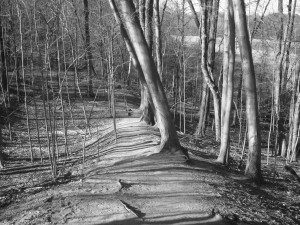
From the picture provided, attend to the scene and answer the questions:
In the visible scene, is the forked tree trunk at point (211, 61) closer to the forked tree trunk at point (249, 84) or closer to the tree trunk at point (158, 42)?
the tree trunk at point (158, 42)

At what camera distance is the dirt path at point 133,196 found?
5762 mm

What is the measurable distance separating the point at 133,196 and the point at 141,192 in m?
0.28

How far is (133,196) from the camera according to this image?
6598 mm

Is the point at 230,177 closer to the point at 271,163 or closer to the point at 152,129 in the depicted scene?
the point at 152,129

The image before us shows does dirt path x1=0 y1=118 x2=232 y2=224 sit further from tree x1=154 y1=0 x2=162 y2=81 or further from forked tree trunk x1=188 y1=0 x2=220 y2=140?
tree x1=154 y1=0 x2=162 y2=81

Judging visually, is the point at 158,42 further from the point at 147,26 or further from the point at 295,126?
the point at 295,126

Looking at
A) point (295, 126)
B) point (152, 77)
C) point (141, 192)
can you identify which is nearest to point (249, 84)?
point (152, 77)

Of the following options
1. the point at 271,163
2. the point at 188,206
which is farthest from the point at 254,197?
the point at 271,163

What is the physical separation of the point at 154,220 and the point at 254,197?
287 centimetres

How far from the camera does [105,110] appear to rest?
2005 centimetres

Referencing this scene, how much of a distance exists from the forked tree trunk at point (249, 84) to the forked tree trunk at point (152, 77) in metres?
1.76

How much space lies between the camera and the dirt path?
5.76 metres

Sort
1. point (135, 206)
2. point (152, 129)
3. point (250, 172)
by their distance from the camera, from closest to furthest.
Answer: point (135, 206) → point (250, 172) → point (152, 129)

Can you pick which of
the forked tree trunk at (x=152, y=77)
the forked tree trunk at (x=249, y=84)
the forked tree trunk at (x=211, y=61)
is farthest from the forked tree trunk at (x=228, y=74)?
the forked tree trunk at (x=211, y=61)
